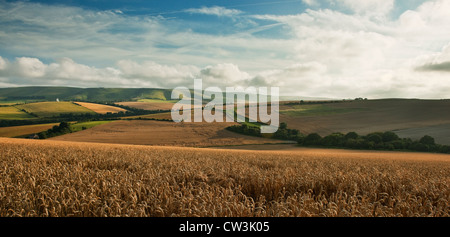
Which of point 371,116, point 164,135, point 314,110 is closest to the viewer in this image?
point 164,135

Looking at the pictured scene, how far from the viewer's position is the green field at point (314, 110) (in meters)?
96.8

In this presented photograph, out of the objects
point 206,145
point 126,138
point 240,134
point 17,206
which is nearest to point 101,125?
point 126,138

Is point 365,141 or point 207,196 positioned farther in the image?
point 365,141

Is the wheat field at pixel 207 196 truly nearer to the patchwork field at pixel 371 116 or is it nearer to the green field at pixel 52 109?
the patchwork field at pixel 371 116

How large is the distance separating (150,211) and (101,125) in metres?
82.5

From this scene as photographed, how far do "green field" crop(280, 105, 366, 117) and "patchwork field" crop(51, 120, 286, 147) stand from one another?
2960 cm

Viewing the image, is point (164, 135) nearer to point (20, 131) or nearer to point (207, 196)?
point (20, 131)

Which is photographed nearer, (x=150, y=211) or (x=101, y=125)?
(x=150, y=211)

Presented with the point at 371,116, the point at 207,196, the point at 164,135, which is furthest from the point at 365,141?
the point at 207,196

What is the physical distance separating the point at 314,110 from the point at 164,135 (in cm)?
6032

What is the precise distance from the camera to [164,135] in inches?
2677

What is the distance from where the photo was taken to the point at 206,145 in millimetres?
63750

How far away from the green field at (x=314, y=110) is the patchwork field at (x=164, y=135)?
29597 millimetres
